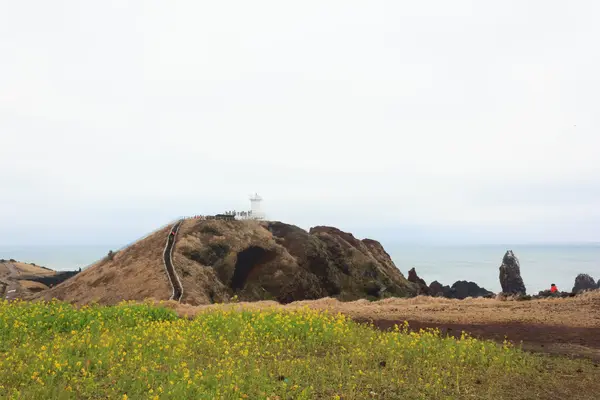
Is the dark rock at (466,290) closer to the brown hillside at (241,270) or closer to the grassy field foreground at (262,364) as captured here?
the brown hillside at (241,270)

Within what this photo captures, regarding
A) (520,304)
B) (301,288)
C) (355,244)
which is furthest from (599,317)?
(355,244)

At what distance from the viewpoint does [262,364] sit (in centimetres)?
1059

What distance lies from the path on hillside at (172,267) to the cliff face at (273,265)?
0.90m

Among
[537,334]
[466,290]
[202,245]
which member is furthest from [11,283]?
[466,290]

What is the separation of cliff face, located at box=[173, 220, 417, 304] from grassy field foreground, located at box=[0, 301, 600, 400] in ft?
122

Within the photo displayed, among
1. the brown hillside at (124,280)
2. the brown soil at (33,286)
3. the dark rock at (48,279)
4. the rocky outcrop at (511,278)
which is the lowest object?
the brown soil at (33,286)

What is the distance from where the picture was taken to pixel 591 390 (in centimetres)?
1043

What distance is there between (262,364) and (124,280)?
Answer: 4973 centimetres

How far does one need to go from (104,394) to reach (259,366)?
3.76 metres

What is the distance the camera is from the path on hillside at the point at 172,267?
160 ft

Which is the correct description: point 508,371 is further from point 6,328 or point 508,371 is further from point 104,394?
point 6,328

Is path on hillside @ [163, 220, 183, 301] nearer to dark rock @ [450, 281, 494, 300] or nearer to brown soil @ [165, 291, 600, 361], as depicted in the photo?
brown soil @ [165, 291, 600, 361]

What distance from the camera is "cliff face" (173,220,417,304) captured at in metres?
61.1

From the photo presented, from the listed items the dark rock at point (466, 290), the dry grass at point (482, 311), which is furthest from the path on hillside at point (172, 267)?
the dark rock at point (466, 290)
